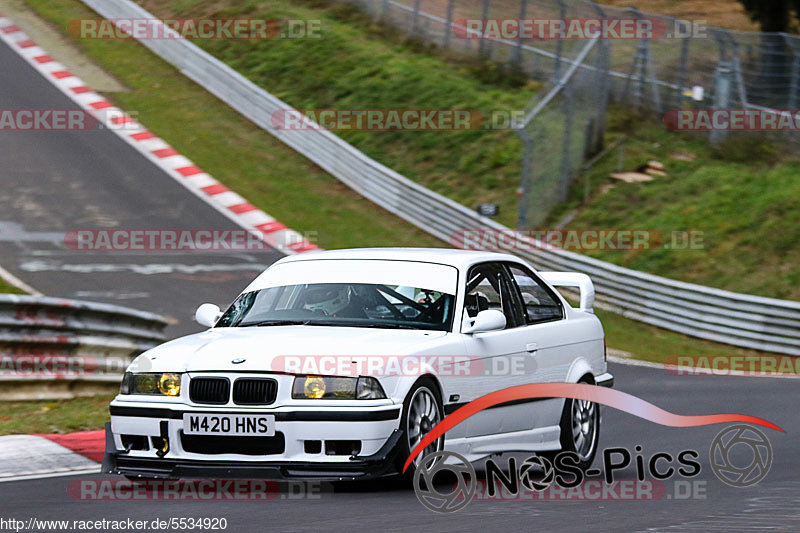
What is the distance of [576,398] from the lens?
8461mm

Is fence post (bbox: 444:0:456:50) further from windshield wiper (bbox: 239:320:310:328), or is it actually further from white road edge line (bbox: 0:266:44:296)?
windshield wiper (bbox: 239:320:310:328)

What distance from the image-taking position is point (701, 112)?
26.8 metres

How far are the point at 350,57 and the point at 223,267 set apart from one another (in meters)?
13.4

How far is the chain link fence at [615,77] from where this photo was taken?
23.4 meters

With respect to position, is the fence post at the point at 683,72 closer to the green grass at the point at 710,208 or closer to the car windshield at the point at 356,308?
the green grass at the point at 710,208

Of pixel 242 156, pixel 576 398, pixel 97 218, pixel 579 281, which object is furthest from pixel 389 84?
pixel 576 398

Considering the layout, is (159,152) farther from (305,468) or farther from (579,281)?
(305,468)

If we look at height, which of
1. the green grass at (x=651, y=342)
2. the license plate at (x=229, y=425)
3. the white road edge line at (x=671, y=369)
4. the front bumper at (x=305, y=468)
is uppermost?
the license plate at (x=229, y=425)

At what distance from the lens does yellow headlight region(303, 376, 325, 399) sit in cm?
672

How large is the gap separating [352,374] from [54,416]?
4386mm

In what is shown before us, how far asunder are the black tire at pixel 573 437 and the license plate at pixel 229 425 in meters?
2.35

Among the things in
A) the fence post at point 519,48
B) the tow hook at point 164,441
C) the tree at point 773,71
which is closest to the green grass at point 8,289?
the tow hook at point 164,441

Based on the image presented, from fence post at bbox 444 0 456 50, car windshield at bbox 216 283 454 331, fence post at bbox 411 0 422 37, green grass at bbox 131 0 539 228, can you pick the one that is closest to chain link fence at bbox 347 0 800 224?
green grass at bbox 131 0 539 228

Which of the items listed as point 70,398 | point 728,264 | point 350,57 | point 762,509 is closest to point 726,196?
point 728,264
